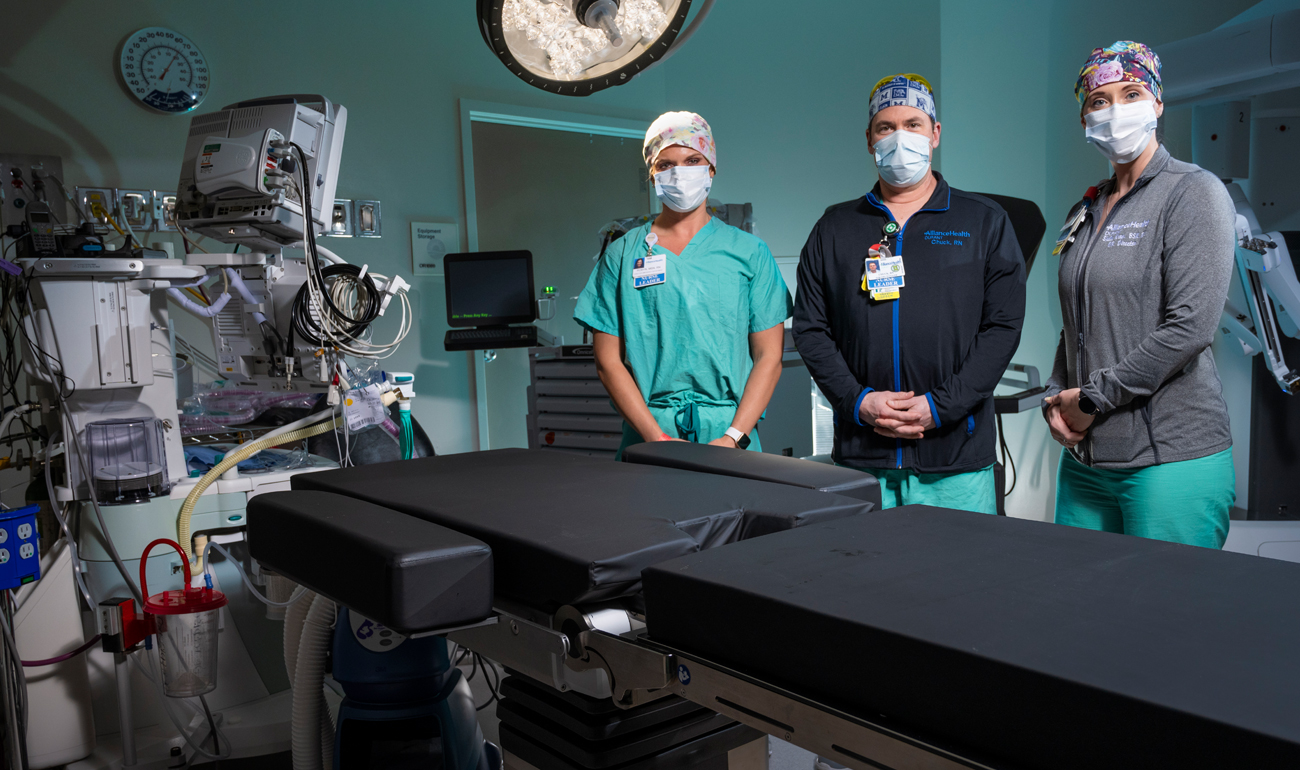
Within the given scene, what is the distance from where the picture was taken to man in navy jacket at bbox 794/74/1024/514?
5.77 ft

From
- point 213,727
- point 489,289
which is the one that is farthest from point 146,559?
point 489,289

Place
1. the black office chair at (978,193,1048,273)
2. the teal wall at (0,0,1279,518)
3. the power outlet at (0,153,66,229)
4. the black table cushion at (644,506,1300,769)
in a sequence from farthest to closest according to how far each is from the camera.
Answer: the teal wall at (0,0,1279,518), the power outlet at (0,153,66,229), the black office chair at (978,193,1048,273), the black table cushion at (644,506,1300,769)

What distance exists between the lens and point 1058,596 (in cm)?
70

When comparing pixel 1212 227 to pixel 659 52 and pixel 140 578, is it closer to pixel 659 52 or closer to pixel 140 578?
pixel 659 52

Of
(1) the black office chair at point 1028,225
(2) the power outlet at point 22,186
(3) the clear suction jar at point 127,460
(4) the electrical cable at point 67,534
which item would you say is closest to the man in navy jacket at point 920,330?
(1) the black office chair at point 1028,225

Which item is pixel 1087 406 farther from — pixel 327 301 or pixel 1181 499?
pixel 327 301

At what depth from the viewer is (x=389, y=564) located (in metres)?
0.88

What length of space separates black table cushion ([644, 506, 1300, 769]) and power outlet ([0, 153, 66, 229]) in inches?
130

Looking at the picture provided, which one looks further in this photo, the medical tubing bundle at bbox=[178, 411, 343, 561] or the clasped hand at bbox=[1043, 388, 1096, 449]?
the medical tubing bundle at bbox=[178, 411, 343, 561]

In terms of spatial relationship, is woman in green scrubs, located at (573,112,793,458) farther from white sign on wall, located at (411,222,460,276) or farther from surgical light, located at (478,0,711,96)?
white sign on wall, located at (411,222,460,276)

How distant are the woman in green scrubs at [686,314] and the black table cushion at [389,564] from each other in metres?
0.95

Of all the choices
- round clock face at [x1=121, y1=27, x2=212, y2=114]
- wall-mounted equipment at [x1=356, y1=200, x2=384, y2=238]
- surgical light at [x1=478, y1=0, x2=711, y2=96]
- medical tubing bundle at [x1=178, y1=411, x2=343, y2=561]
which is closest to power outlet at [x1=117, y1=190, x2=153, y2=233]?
round clock face at [x1=121, y1=27, x2=212, y2=114]

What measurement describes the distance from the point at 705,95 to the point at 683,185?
2935 mm

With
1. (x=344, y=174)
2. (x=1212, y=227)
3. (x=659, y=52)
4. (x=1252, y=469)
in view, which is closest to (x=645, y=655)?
(x=659, y=52)
